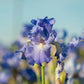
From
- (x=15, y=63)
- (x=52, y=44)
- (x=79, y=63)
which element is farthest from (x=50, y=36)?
(x=15, y=63)

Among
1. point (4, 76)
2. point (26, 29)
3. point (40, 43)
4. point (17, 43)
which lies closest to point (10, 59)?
point (4, 76)

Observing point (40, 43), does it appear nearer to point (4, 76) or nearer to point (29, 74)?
point (29, 74)

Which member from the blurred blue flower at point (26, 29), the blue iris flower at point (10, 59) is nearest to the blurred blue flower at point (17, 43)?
the blurred blue flower at point (26, 29)

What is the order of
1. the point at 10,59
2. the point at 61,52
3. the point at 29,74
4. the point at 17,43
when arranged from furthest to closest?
the point at 17,43 < the point at 10,59 < the point at 29,74 < the point at 61,52

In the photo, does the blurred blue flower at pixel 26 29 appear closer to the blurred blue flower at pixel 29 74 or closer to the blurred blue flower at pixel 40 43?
the blurred blue flower at pixel 29 74

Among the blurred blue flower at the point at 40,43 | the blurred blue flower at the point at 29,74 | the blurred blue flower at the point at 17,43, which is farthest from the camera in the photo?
the blurred blue flower at the point at 17,43

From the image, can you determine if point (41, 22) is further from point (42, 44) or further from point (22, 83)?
point (22, 83)

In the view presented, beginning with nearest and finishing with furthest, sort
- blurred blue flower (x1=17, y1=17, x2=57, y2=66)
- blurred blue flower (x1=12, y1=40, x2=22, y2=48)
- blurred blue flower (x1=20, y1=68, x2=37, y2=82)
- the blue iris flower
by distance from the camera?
blurred blue flower (x1=17, y1=17, x2=57, y2=66) → blurred blue flower (x1=20, y1=68, x2=37, y2=82) → the blue iris flower → blurred blue flower (x1=12, y1=40, x2=22, y2=48)

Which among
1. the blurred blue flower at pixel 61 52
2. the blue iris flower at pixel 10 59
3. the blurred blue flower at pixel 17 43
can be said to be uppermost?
the blurred blue flower at pixel 17 43

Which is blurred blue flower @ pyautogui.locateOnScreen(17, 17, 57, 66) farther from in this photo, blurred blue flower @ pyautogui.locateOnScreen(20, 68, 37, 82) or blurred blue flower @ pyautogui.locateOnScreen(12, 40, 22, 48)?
blurred blue flower @ pyautogui.locateOnScreen(12, 40, 22, 48)

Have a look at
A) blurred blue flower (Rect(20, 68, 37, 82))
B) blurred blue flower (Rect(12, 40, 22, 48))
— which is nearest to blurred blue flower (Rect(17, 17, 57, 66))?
blurred blue flower (Rect(20, 68, 37, 82))

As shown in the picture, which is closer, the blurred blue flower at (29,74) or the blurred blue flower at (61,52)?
the blurred blue flower at (61,52)

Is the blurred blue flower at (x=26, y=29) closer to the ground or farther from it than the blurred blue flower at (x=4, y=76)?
farther from it
